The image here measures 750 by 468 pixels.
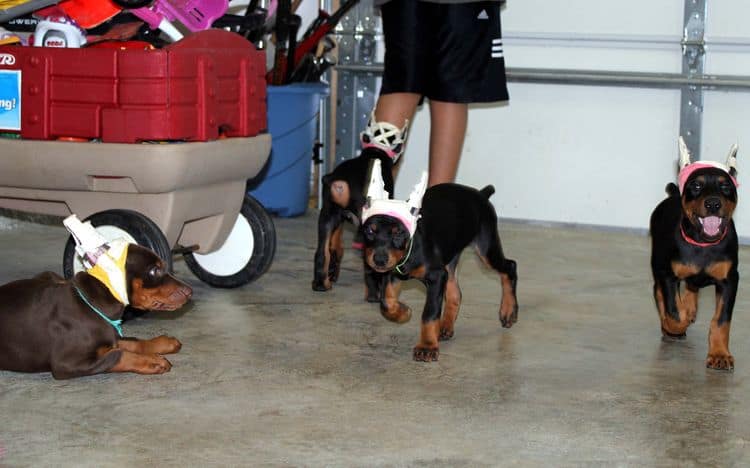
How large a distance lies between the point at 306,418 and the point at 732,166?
1448mm

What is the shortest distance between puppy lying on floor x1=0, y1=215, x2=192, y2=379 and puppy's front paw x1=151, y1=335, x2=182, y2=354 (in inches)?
9.0

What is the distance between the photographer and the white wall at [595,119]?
5.46 metres

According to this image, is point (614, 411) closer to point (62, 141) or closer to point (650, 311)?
point (650, 311)

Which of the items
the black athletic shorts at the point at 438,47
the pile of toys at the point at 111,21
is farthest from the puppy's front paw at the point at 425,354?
the black athletic shorts at the point at 438,47

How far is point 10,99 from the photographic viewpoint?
3656 millimetres

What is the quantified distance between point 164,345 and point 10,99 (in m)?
0.97

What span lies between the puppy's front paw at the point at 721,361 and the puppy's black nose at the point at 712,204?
1.37 feet

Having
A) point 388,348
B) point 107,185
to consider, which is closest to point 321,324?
point 388,348

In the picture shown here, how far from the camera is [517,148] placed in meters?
5.81

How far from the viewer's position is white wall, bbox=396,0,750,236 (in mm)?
5457

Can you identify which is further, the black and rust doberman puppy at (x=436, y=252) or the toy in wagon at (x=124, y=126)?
the toy in wagon at (x=124, y=126)

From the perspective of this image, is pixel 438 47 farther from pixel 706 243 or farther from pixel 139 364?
pixel 139 364

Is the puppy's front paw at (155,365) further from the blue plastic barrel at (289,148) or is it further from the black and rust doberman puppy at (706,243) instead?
the blue plastic barrel at (289,148)

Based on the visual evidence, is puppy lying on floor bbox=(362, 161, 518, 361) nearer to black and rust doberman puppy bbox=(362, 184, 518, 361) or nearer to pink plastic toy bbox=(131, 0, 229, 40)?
black and rust doberman puppy bbox=(362, 184, 518, 361)
